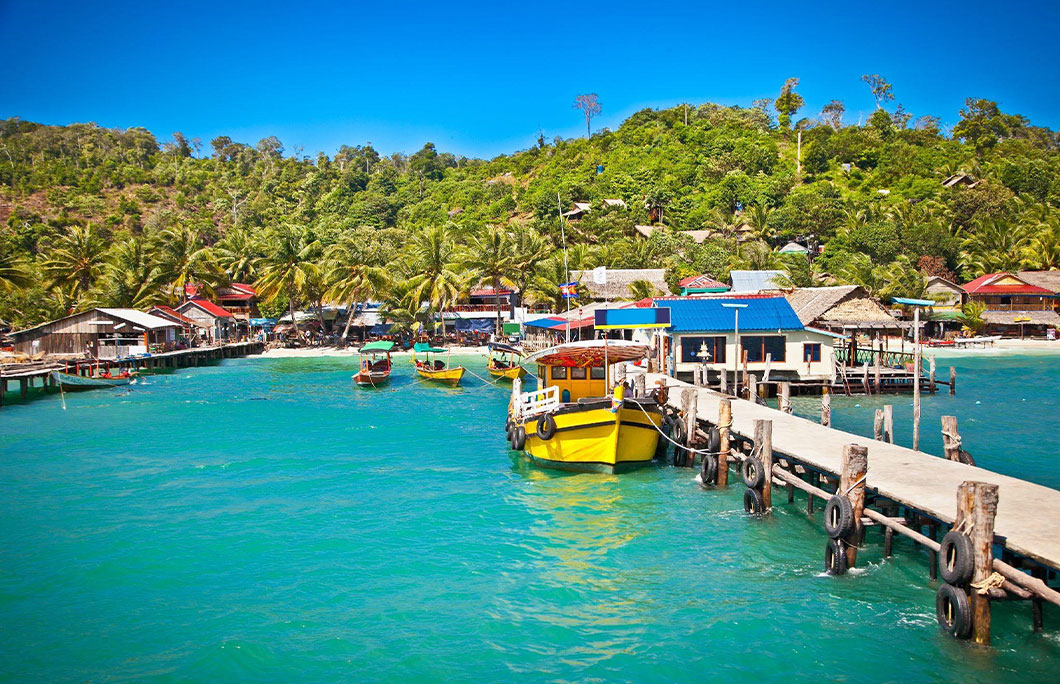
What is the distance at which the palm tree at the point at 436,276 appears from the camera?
210 feet

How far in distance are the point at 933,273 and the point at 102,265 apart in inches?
3154

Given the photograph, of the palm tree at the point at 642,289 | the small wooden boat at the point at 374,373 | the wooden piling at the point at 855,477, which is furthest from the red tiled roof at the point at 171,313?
the wooden piling at the point at 855,477

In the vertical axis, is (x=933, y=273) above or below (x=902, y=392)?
above

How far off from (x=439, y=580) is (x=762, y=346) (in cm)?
2579

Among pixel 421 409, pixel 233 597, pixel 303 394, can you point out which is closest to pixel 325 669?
pixel 233 597

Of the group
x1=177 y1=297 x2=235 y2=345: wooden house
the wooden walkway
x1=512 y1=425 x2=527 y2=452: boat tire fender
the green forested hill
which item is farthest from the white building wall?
x1=177 y1=297 x2=235 y2=345: wooden house

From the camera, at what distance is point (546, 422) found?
72.6 feet

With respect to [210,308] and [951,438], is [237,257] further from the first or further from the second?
[951,438]

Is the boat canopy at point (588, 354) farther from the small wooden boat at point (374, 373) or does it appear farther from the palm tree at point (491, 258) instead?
the palm tree at point (491, 258)

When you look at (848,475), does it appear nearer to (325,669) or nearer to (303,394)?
(325,669)

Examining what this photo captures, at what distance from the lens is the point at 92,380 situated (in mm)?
45344

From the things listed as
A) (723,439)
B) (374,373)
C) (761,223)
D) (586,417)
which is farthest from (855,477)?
(761,223)

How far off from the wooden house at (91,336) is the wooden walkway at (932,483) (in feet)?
151

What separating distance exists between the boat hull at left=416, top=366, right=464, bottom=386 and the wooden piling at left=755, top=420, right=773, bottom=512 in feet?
95.2
